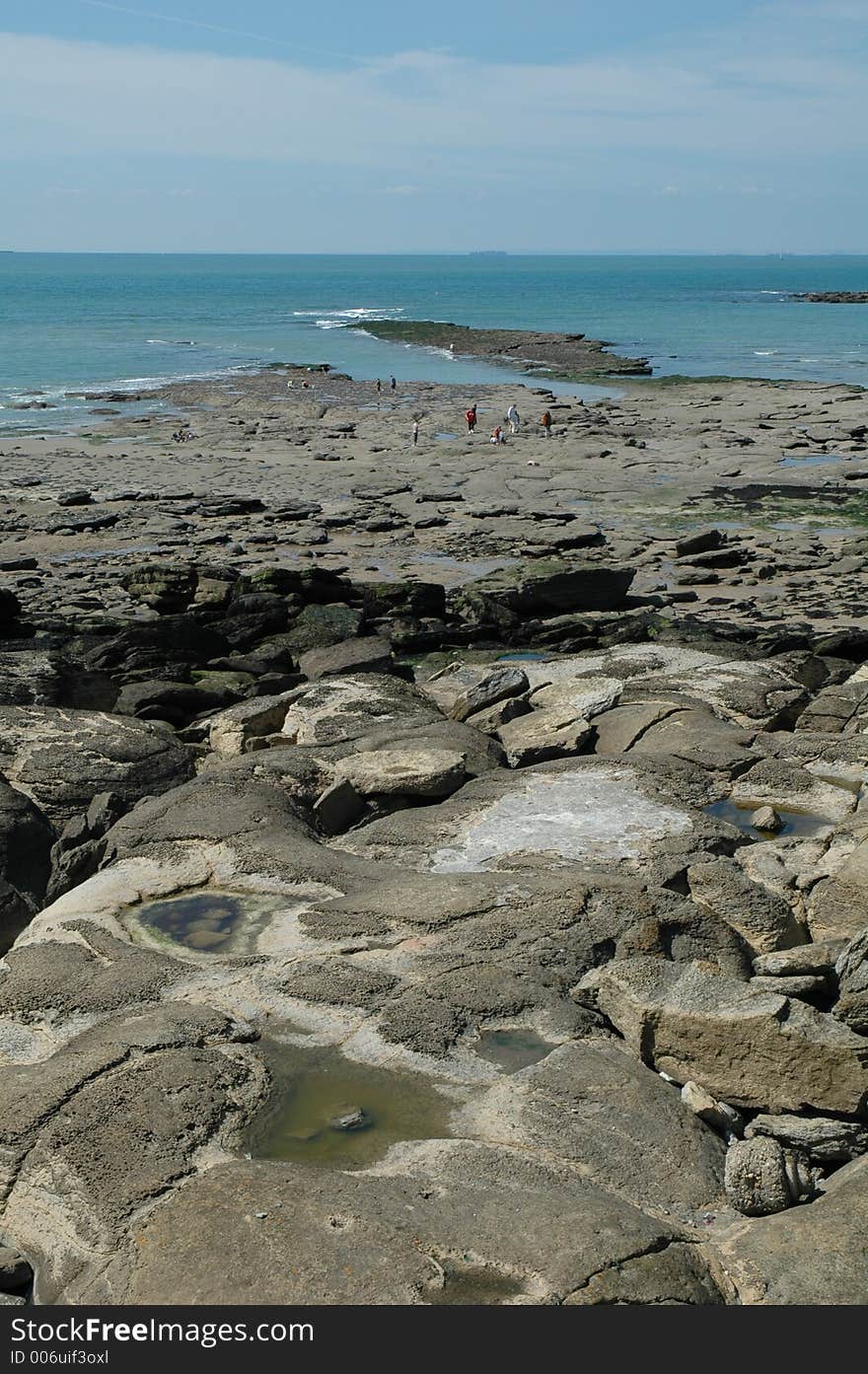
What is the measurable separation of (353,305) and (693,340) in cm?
5787

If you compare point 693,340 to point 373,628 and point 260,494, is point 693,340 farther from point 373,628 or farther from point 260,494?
point 373,628

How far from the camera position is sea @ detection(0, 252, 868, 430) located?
63.3 meters

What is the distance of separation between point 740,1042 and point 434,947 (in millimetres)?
2236

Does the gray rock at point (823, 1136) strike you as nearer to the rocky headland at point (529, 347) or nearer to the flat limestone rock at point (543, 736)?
the flat limestone rock at point (543, 736)

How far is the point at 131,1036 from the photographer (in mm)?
7605

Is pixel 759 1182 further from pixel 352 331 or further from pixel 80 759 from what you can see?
pixel 352 331

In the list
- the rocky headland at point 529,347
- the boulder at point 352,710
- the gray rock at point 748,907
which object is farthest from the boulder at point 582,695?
the rocky headland at point 529,347

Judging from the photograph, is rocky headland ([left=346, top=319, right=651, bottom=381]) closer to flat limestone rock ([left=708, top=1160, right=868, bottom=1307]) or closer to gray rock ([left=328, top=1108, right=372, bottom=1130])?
gray rock ([left=328, top=1108, right=372, bottom=1130])

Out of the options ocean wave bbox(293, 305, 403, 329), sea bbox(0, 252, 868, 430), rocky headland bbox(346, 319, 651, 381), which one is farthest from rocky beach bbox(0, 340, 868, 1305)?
ocean wave bbox(293, 305, 403, 329)

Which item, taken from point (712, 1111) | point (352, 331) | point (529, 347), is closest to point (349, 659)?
point (712, 1111)

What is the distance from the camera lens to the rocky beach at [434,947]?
6.03 metres

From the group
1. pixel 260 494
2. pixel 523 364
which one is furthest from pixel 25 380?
pixel 260 494

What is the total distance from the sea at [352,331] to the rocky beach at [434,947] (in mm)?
33053

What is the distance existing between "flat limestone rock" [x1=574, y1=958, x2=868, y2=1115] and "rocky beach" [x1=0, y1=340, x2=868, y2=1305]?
2 cm
